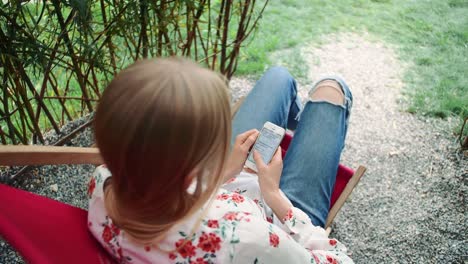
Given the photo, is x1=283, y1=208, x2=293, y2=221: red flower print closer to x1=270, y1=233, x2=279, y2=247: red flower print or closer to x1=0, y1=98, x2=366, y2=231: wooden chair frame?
x1=270, y1=233, x2=279, y2=247: red flower print

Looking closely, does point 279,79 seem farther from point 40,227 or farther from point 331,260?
point 40,227

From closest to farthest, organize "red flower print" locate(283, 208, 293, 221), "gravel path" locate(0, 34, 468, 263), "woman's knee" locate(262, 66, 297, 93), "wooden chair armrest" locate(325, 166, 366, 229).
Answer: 1. "red flower print" locate(283, 208, 293, 221)
2. "wooden chair armrest" locate(325, 166, 366, 229)
3. "woman's knee" locate(262, 66, 297, 93)
4. "gravel path" locate(0, 34, 468, 263)

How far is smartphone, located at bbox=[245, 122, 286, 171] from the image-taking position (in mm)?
1127

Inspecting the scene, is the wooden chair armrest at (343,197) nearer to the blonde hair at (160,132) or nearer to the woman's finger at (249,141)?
the woman's finger at (249,141)

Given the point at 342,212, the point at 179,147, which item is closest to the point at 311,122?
the point at 342,212

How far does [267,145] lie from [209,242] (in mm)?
451

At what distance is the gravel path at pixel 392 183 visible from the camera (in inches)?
61.2

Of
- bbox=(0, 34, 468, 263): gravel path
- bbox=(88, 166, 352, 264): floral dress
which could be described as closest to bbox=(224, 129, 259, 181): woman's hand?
bbox=(88, 166, 352, 264): floral dress

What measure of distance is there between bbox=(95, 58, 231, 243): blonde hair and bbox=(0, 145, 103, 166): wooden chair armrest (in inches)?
8.5

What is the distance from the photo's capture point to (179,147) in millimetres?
615

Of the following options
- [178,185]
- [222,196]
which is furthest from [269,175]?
[178,185]

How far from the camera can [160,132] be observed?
0.60 m

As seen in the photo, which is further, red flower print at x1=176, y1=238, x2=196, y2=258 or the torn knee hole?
the torn knee hole

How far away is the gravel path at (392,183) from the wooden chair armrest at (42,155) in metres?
0.58
